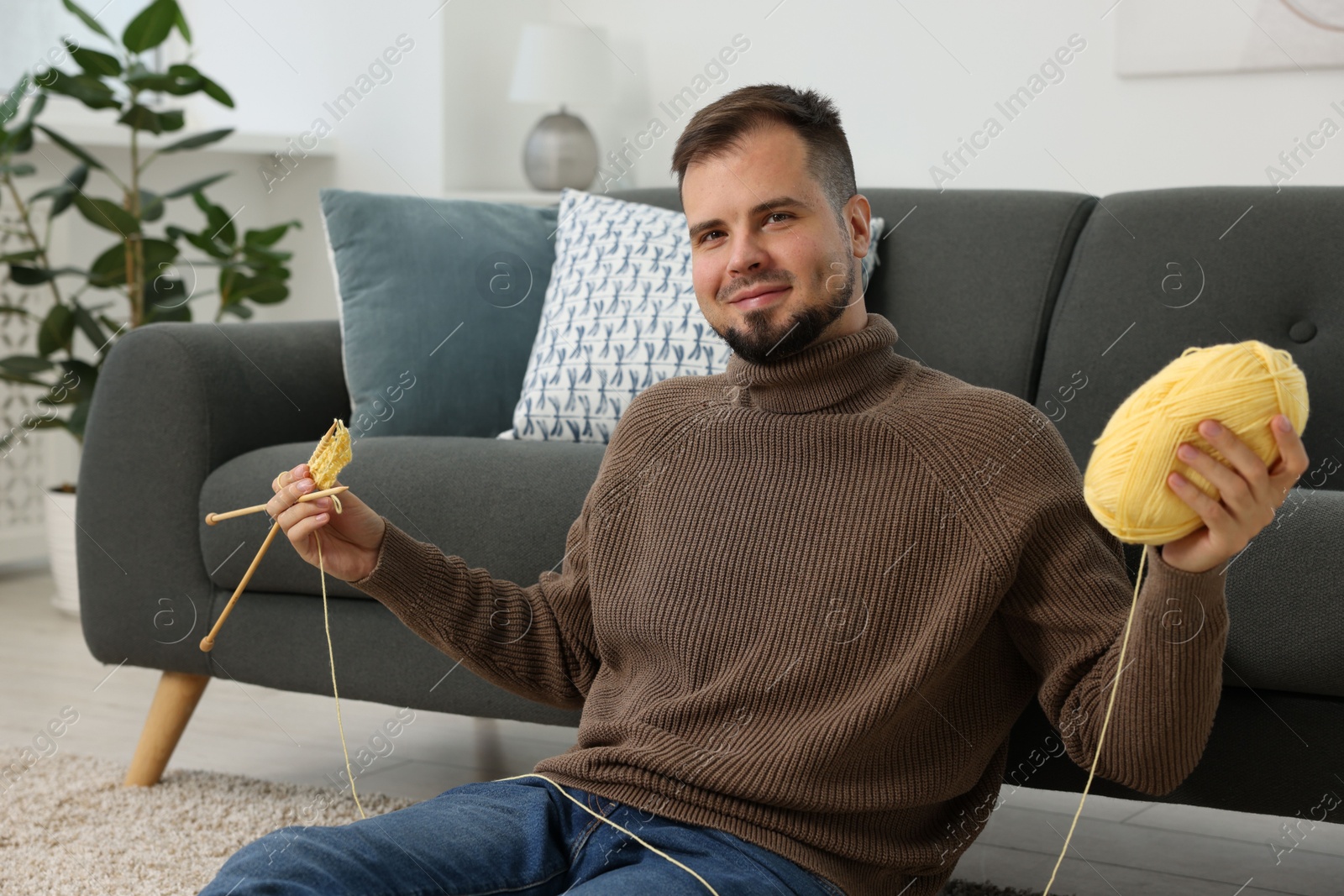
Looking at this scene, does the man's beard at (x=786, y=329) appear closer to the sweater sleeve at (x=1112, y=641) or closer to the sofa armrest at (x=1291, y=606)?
the sweater sleeve at (x=1112, y=641)

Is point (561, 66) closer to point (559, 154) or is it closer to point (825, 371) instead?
point (559, 154)

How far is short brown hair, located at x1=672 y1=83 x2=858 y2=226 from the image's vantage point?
1.16 m

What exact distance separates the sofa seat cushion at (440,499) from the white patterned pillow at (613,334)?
19 cm

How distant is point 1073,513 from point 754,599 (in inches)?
10.2

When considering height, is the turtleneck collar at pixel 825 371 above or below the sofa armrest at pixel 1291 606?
above

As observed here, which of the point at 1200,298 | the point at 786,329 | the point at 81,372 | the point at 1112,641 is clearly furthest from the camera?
the point at 81,372

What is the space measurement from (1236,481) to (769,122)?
528mm

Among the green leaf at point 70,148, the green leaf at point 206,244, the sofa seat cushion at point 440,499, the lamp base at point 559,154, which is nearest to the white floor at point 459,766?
the sofa seat cushion at point 440,499

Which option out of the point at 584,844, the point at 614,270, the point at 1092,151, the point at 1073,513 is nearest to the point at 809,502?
the point at 1073,513

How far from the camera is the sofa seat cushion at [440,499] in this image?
159 cm

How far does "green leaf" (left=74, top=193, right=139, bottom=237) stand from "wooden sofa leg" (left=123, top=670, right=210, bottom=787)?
1336mm

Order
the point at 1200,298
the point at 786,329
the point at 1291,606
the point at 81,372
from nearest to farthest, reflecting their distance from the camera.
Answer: the point at 786,329, the point at 1291,606, the point at 1200,298, the point at 81,372

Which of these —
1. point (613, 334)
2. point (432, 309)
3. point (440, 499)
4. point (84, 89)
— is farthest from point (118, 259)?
point (440, 499)

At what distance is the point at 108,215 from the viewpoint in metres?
2.85
